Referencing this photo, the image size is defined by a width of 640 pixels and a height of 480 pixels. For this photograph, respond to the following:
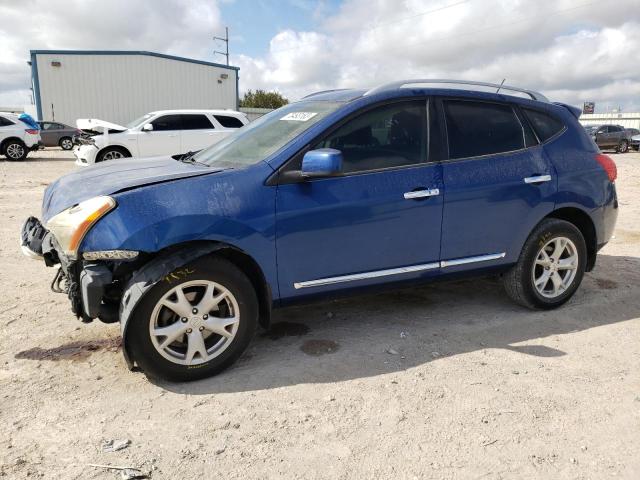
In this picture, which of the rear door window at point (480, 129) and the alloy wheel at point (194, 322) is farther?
the rear door window at point (480, 129)

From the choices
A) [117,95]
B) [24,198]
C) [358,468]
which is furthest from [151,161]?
[117,95]

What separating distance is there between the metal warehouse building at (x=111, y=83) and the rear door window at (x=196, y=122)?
1708 centimetres

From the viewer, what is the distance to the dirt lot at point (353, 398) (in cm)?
247

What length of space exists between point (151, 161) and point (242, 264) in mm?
1377

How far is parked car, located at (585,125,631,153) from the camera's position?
28.3m

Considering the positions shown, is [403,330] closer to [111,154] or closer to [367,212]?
[367,212]

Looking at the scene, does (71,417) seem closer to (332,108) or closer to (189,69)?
(332,108)

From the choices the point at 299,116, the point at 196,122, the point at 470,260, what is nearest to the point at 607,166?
the point at 470,260

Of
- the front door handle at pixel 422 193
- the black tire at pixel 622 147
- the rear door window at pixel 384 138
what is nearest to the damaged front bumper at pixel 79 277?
the rear door window at pixel 384 138

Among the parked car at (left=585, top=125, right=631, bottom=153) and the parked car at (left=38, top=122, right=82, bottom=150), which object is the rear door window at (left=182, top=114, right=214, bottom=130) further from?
the parked car at (left=585, top=125, right=631, bottom=153)

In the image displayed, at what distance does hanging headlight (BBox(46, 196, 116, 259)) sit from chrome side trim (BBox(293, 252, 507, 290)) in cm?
123

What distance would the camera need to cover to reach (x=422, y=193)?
3.63m

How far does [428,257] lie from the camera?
3773mm

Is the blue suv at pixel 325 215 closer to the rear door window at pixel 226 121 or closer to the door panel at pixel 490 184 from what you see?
the door panel at pixel 490 184
